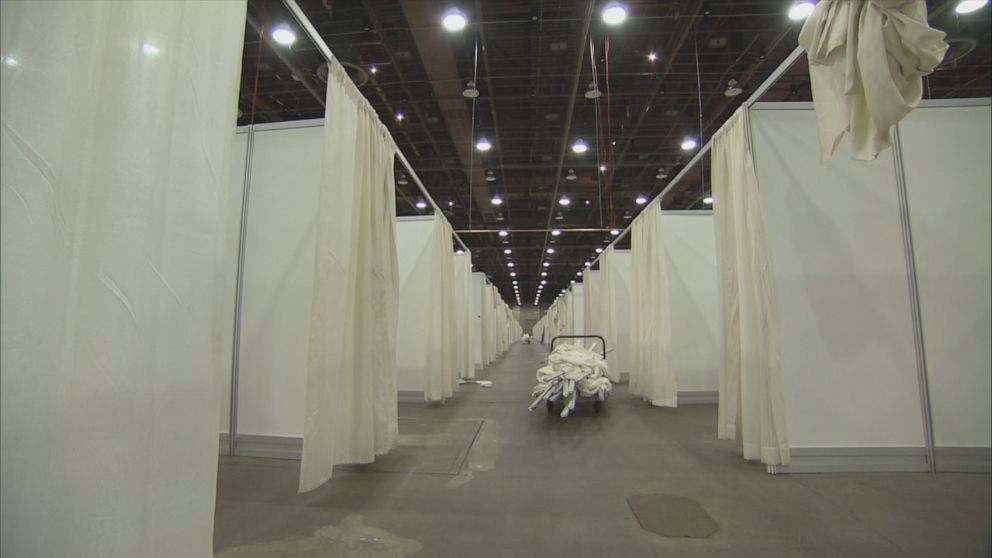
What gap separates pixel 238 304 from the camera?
9.38ft

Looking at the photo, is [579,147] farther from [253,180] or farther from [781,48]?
[253,180]

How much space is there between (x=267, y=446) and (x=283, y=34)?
3.67 meters

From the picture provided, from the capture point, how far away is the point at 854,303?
2.65 metres

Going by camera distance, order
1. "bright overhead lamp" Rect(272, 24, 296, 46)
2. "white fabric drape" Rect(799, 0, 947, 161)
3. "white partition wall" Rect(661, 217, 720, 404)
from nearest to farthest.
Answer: "white fabric drape" Rect(799, 0, 947, 161) → "bright overhead lamp" Rect(272, 24, 296, 46) → "white partition wall" Rect(661, 217, 720, 404)

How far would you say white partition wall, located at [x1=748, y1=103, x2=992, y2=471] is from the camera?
2.52 m

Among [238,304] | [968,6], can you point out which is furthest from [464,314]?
[968,6]

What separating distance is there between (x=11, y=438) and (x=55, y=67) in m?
0.84

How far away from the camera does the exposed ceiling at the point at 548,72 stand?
3.78 m

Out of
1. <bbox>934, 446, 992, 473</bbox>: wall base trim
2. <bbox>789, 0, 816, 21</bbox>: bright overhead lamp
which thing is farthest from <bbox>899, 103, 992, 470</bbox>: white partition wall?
<bbox>789, 0, 816, 21</bbox>: bright overhead lamp

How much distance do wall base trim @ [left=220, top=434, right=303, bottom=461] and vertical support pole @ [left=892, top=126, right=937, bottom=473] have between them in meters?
4.08

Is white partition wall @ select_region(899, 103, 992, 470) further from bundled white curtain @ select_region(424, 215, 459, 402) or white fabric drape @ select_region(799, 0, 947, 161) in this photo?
bundled white curtain @ select_region(424, 215, 459, 402)

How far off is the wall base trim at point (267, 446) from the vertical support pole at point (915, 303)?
408 centimetres

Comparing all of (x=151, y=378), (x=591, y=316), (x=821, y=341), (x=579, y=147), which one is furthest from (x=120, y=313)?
(x=591, y=316)

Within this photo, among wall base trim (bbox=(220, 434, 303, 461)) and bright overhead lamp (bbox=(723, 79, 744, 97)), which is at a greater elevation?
bright overhead lamp (bbox=(723, 79, 744, 97))
